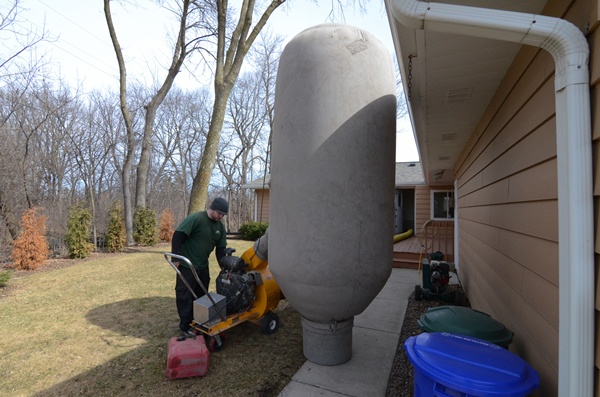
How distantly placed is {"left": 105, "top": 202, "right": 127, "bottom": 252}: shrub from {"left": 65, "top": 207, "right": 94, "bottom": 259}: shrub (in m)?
1.07

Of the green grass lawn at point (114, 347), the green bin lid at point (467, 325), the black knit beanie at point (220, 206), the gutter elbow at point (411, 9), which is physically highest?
the gutter elbow at point (411, 9)

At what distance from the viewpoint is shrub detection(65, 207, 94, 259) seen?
351 inches

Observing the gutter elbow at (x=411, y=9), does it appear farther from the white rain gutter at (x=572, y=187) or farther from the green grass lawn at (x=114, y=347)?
the green grass lawn at (x=114, y=347)

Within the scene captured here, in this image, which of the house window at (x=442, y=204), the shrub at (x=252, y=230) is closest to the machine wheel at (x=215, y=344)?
the shrub at (x=252, y=230)

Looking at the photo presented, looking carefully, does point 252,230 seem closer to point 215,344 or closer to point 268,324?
point 268,324

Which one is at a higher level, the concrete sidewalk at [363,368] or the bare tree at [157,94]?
the bare tree at [157,94]

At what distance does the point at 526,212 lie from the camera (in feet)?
7.01

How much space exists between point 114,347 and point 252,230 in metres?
10.4

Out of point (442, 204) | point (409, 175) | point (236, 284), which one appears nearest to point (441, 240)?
→ point (442, 204)

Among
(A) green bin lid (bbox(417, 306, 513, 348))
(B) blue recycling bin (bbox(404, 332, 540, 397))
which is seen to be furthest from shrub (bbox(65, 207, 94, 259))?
(B) blue recycling bin (bbox(404, 332, 540, 397))

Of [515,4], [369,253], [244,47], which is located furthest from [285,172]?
[244,47]

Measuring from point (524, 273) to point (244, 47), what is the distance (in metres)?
8.04

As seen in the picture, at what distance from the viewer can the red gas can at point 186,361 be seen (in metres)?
2.90

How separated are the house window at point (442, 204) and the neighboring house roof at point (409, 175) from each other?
79 centimetres
